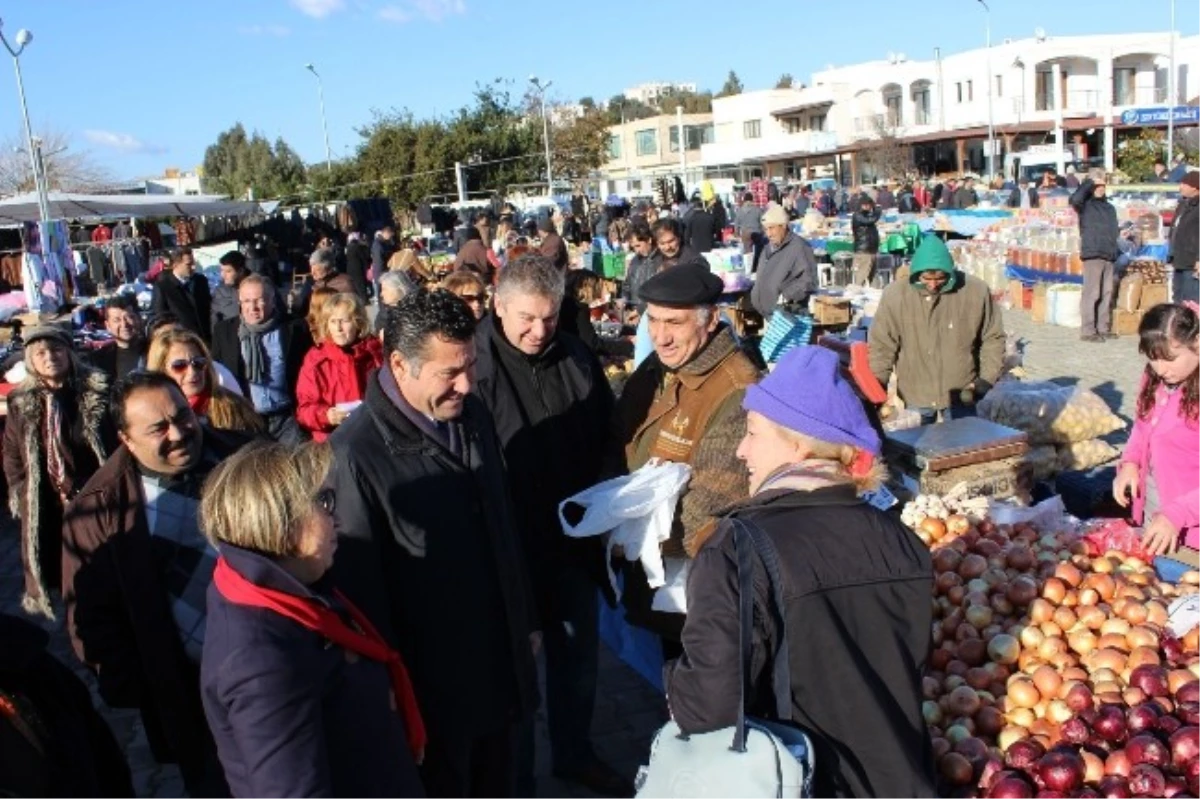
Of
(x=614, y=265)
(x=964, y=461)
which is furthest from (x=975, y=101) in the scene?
(x=964, y=461)

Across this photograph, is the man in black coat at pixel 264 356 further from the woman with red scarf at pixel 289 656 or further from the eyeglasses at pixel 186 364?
the woman with red scarf at pixel 289 656

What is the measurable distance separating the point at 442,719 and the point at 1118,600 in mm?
2408

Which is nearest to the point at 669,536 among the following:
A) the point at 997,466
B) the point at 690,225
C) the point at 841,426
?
the point at 841,426

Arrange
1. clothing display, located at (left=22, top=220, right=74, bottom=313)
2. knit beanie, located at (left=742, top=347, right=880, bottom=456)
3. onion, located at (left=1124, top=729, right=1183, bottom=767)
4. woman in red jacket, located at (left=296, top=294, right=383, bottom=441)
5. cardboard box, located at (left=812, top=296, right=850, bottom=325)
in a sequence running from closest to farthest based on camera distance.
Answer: knit beanie, located at (left=742, top=347, right=880, bottom=456)
onion, located at (left=1124, top=729, right=1183, bottom=767)
woman in red jacket, located at (left=296, top=294, right=383, bottom=441)
cardboard box, located at (left=812, top=296, right=850, bottom=325)
clothing display, located at (left=22, top=220, right=74, bottom=313)

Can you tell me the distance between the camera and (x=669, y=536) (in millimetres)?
3434

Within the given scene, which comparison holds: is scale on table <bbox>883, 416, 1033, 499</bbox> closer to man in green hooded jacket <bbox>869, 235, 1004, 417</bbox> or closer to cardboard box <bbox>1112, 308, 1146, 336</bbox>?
man in green hooded jacket <bbox>869, 235, 1004, 417</bbox>

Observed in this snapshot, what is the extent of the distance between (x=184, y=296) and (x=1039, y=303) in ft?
36.1

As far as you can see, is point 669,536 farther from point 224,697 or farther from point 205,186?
point 205,186

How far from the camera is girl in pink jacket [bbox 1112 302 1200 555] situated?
12.7ft

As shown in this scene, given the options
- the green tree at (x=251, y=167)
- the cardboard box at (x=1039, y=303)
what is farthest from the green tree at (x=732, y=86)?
the cardboard box at (x=1039, y=303)

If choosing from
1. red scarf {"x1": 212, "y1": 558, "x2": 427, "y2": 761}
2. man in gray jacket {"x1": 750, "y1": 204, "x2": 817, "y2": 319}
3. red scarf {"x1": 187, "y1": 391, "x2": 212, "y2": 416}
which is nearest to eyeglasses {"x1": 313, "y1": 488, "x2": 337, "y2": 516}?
red scarf {"x1": 212, "y1": 558, "x2": 427, "y2": 761}

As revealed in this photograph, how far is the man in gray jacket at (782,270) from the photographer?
8.97 m

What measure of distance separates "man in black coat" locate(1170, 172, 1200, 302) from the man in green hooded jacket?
572 centimetres

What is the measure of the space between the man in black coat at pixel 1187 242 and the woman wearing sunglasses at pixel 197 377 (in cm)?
991
